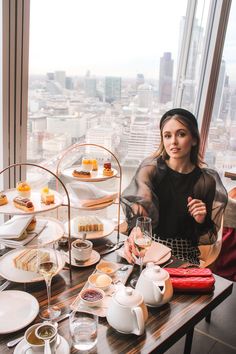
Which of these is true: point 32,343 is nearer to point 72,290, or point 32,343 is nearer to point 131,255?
point 72,290

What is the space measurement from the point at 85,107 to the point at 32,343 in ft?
5.02

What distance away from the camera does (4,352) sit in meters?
0.84

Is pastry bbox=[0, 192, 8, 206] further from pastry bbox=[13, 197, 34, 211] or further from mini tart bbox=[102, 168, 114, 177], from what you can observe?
mini tart bbox=[102, 168, 114, 177]

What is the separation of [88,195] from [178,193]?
1.84 feet

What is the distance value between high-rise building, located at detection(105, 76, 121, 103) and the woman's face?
1.90 ft

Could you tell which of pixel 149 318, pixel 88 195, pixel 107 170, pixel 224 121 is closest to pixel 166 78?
pixel 224 121

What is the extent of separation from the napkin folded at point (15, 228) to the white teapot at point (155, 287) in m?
0.48

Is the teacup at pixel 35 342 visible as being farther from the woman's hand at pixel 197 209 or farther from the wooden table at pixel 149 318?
the woman's hand at pixel 197 209

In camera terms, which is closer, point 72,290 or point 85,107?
point 72,290

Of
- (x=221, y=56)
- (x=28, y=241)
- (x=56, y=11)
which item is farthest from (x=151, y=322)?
(x=221, y=56)

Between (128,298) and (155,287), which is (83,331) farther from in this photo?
(155,287)

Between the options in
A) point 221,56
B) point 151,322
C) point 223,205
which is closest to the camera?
point 151,322

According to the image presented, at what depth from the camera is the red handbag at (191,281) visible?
3.76 feet

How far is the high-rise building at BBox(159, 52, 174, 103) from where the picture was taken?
8.31 feet
